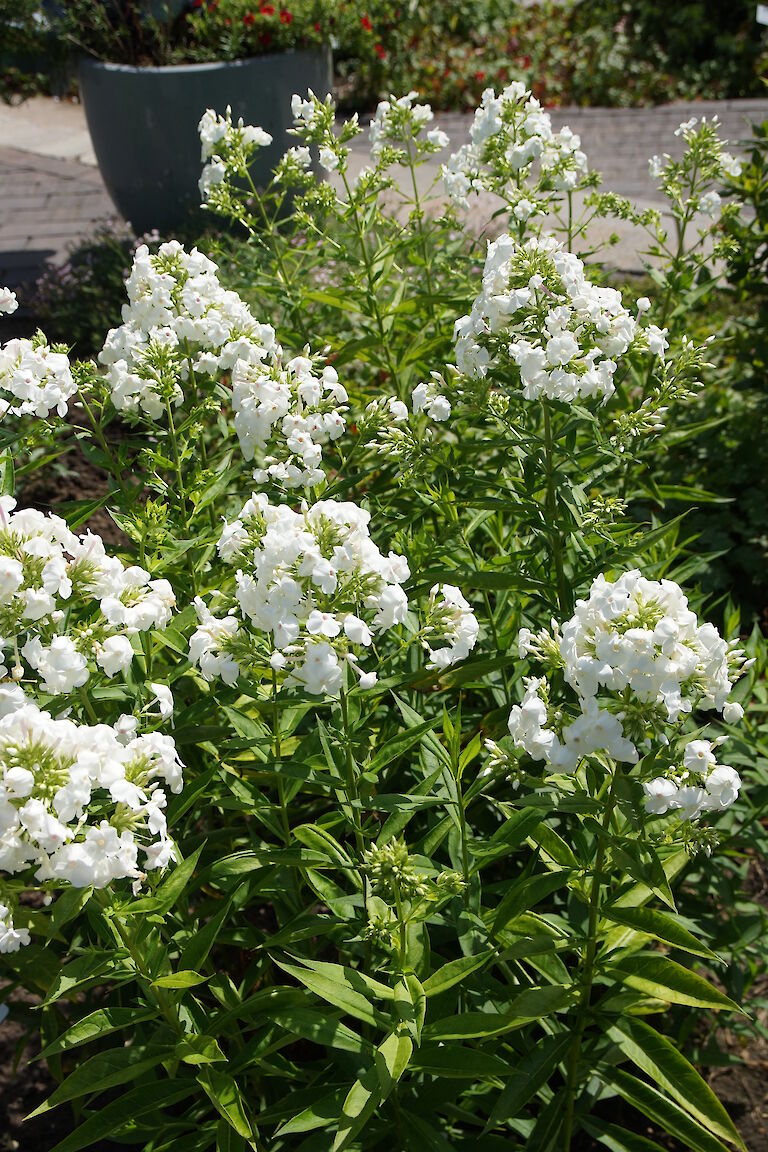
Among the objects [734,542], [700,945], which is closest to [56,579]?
[700,945]

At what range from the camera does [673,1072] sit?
228 cm

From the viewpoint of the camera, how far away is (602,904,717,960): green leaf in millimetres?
2090

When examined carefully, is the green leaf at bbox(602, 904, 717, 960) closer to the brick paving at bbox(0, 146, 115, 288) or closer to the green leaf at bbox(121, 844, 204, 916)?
the green leaf at bbox(121, 844, 204, 916)

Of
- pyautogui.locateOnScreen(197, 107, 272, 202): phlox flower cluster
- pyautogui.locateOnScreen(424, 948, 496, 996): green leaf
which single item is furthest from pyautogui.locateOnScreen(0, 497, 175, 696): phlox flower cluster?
pyautogui.locateOnScreen(197, 107, 272, 202): phlox flower cluster

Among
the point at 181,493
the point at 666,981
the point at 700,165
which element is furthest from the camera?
the point at 700,165

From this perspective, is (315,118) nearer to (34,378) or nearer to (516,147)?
(516,147)

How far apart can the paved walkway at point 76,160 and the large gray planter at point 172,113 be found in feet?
2.08

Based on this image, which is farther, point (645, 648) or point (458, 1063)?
point (458, 1063)

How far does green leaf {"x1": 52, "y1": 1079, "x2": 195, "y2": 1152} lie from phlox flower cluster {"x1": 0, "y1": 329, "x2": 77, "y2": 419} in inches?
58.7

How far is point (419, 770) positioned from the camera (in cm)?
268

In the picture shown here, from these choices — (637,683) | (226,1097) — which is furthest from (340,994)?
(637,683)

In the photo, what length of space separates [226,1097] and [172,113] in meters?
6.20

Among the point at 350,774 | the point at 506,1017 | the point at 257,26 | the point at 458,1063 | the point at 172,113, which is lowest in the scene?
the point at 458,1063

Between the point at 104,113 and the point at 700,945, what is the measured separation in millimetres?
6631
